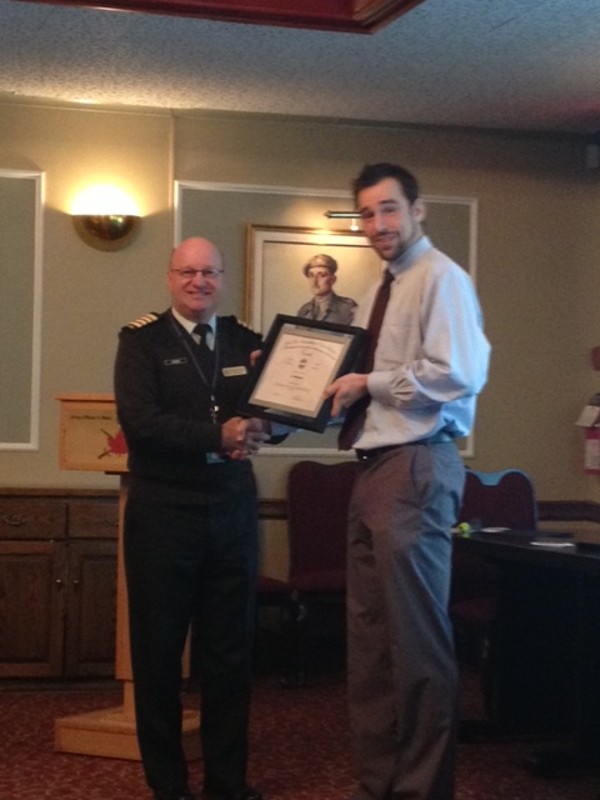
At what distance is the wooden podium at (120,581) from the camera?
4.34 m

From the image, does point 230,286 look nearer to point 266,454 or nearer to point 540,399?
point 266,454

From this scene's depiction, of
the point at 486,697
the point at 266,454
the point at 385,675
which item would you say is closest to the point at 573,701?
the point at 486,697

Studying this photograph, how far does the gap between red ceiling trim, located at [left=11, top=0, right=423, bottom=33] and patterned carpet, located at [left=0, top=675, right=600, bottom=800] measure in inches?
103

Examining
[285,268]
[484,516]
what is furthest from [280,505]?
[285,268]

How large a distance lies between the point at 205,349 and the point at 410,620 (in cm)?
108

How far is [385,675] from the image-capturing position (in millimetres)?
3318

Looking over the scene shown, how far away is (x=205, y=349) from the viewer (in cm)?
377

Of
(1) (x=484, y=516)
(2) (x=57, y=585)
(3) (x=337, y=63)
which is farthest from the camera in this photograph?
(1) (x=484, y=516)

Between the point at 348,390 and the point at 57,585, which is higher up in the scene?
the point at 348,390

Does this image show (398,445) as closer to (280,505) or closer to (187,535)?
(187,535)

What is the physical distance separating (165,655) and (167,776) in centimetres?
35

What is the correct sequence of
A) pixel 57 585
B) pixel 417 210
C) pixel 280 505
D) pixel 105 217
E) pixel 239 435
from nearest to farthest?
pixel 417 210 < pixel 239 435 < pixel 57 585 < pixel 105 217 < pixel 280 505

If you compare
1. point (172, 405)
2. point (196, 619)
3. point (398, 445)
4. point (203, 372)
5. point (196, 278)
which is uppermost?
point (196, 278)

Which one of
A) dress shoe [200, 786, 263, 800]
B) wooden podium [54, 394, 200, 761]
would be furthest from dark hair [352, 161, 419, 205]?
dress shoe [200, 786, 263, 800]
